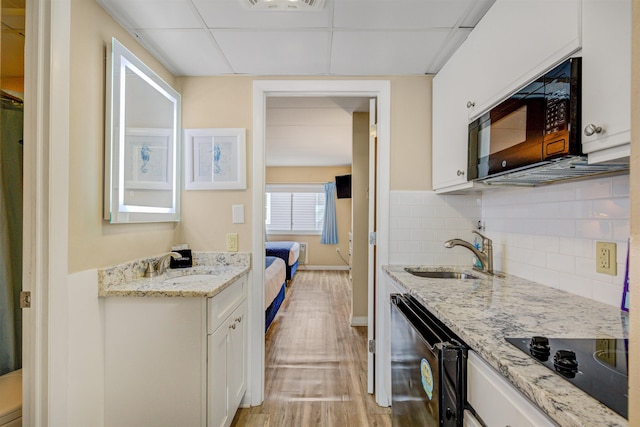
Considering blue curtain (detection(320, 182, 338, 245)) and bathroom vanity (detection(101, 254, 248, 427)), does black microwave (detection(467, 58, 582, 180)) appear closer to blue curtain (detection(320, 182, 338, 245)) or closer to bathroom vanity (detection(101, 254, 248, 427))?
bathroom vanity (detection(101, 254, 248, 427))

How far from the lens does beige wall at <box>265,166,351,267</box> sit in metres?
6.90

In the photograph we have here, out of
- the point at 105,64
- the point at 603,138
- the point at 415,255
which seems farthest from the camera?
the point at 415,255

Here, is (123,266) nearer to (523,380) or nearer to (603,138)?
(523,380)

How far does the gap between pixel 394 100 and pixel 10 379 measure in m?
2.50

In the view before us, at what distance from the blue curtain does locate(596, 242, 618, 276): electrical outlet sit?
5654 millimetres

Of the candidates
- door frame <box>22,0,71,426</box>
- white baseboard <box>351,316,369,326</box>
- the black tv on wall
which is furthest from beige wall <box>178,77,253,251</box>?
the black tv on wall

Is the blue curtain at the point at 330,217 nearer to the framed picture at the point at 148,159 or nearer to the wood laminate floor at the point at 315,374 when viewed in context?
the wood laminate floor at the point at 315,374

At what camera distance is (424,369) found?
3.71 ft

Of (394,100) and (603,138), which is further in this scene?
(394,100)

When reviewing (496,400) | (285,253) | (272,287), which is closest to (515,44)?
(496,400)

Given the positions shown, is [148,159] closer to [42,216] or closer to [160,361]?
[42,216]

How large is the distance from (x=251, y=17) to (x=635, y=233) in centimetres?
166

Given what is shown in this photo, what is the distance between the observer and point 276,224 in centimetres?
714

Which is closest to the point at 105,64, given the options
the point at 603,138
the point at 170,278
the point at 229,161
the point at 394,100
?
the point at 229,161
